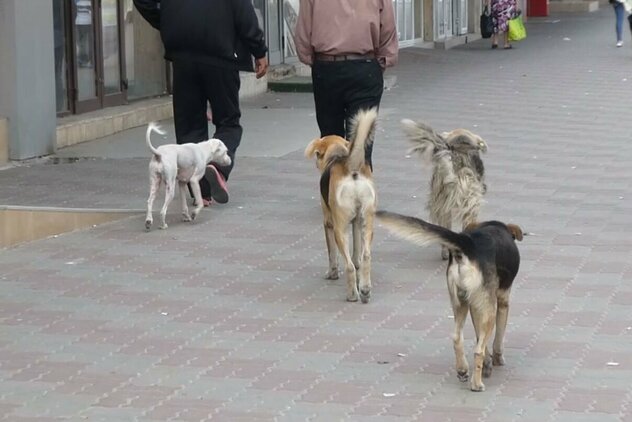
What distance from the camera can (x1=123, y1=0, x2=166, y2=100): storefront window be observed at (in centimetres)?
1568

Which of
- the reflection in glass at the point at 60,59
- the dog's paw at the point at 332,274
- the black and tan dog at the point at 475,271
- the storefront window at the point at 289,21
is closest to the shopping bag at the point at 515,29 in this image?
the storefront window at the point at 289,21

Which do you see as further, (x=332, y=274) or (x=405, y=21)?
(x=405, y=21)

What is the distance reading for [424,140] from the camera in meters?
8.16

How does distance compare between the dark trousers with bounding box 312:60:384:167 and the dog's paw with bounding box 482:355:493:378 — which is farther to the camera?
the dark trousers with bounding box 312:60:384:167

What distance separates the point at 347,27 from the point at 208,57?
137 centimetres

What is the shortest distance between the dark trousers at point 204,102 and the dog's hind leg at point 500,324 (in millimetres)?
4155

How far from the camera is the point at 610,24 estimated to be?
33500 millimetres

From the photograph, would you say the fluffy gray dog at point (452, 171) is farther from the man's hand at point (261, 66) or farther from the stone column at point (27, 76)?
the stone column at point (27, 76)

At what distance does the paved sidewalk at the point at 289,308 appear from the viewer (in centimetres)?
589

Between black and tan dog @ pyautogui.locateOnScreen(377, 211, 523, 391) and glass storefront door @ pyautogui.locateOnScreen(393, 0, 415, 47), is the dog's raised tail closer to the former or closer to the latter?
black and tan dog @ pyautogui.locateOnScreen(377, 211, 523, 391)

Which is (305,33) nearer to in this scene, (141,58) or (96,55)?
(96,55)

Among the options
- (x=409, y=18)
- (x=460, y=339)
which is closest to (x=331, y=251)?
(x=460, y=339)

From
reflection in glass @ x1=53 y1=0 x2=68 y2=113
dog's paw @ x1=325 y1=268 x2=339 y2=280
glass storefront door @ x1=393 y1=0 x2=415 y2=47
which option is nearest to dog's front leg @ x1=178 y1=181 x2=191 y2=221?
dog's paw @ x1=325 y1=268 x2=339 y2=280

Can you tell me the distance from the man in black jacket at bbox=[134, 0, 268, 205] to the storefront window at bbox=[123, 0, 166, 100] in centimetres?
536
